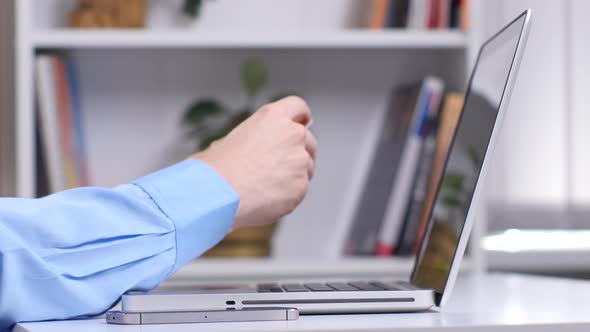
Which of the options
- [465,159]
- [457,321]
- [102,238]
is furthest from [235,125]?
[457,321]

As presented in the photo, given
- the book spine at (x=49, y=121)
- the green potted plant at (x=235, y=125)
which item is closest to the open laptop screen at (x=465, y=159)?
the green potted plant at (x=235, y=125)

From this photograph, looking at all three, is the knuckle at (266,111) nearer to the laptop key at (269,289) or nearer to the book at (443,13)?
the laptop key at (269,289)

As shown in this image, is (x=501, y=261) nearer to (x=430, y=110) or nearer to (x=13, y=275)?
(x=430, y=110)

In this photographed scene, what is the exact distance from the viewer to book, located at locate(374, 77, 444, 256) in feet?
5.38

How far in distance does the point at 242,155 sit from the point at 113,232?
17 cm

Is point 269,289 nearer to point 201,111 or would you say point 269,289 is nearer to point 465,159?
point 465,159

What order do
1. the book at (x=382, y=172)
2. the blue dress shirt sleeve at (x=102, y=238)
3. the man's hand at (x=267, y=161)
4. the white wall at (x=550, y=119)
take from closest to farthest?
the blue dress shirt sleeve at (x=102, y=238) → the man's hand at (x=267, y=161) → the book at (x=382, y=172) → the white wall at (x=550, y=119)

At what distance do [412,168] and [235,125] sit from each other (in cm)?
36

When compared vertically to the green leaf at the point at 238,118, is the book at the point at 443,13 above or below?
above

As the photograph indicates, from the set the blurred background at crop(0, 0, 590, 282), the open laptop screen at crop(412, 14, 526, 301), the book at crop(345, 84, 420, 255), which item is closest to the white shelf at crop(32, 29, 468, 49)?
the blurred background at crop(0, 0, 590, 282)

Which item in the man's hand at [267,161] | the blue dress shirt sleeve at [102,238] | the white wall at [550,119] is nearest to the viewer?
the blue dress shirt sleeve at [102,238]

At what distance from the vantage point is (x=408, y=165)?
64.7 inches

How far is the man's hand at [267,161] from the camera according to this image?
802mm

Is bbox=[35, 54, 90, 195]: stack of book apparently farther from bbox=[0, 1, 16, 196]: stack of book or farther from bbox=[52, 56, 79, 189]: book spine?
bbox=[0, 1, 16, 196]: stack of book
